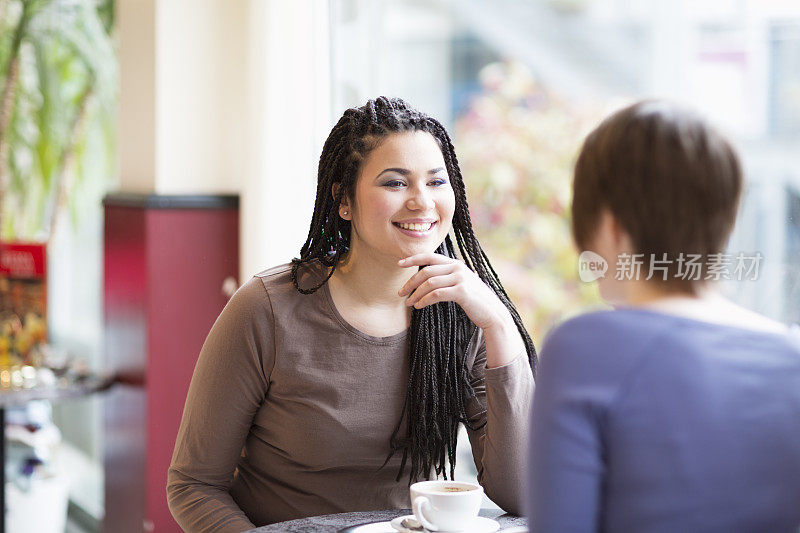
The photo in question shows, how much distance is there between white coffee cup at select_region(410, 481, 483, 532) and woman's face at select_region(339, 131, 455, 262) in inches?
18.1

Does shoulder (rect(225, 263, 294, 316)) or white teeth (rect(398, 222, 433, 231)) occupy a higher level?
white teeth (rect(398, 222, 433, 231))

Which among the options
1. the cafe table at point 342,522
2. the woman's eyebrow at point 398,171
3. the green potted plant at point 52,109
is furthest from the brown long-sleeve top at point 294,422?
the green potted plant at point 52,109

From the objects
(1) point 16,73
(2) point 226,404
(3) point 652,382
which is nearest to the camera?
(3) point 652,382

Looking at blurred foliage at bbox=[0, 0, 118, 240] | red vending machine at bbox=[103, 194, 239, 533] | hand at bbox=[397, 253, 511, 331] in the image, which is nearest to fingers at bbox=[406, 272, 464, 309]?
hand at bbox=[397, 253, 511, 331]

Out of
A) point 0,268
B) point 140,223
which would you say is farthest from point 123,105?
point 0,268

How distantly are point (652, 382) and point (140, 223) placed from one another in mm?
2298

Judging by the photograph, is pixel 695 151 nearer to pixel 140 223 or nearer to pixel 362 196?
pixel 362 196

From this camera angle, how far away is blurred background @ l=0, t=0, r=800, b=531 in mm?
2148

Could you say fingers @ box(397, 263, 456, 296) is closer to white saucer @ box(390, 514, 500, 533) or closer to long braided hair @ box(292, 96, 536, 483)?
long braided hair @ box(292, 96, 536, 483)

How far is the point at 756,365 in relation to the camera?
82 centimetres

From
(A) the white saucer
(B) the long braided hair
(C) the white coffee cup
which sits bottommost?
(A) the white saucer

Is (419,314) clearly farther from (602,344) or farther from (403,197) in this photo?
(602,344)

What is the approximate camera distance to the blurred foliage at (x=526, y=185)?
317 cm

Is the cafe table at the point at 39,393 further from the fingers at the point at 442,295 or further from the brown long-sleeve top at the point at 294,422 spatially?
the fingers at the point at 442,295
